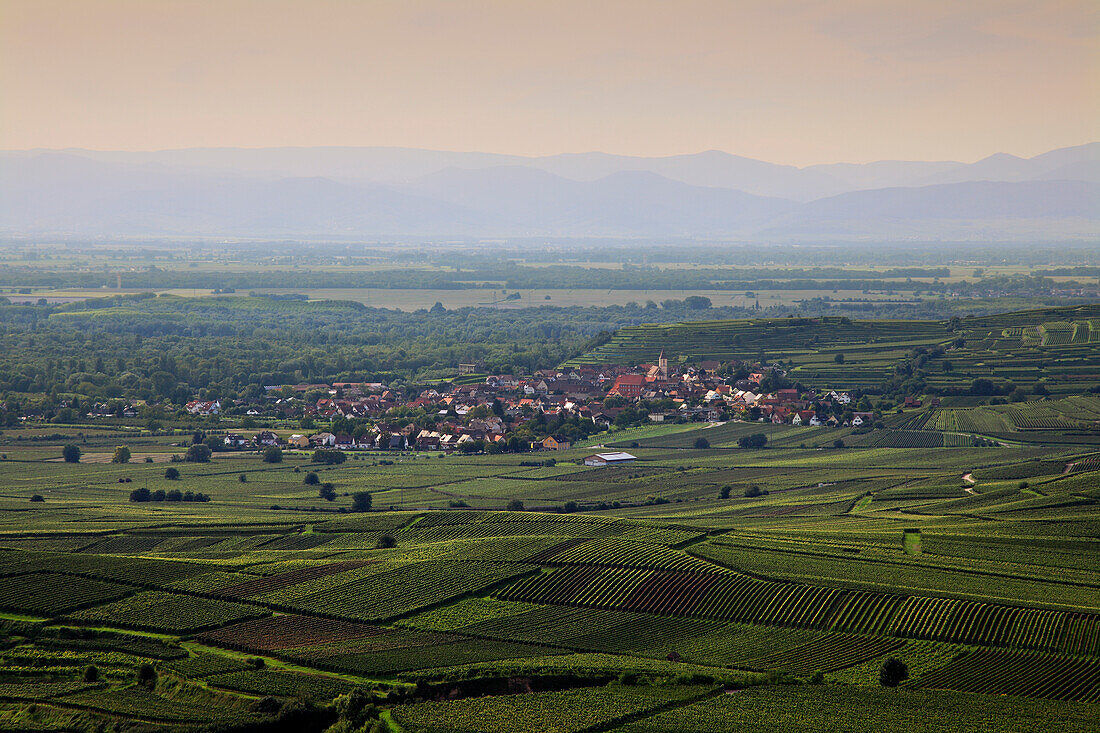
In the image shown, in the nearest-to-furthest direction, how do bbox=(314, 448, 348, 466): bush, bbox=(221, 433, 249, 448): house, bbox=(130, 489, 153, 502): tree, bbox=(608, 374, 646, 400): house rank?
1. bbox=(130, 489, 153, 502): tree
2. bbox=(314, 448, 348, 466): bush
3. bbox=(221, 433, 249, 448): house
4. bbox=(608, 374, 646, 400): house

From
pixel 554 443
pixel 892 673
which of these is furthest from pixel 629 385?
pixel 892 673

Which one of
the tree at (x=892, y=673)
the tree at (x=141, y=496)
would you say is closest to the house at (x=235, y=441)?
the tree at (x=141, y=496)

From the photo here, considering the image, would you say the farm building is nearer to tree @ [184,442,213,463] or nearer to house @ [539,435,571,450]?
house @ [539,435,571,450]

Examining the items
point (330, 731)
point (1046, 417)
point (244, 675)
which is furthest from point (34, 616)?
point (1046, 417)

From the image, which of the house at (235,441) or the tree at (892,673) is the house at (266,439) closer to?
the house at (235,441)

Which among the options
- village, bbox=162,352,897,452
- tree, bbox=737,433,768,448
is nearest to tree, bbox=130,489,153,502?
village, bbox=162,352,897,452
